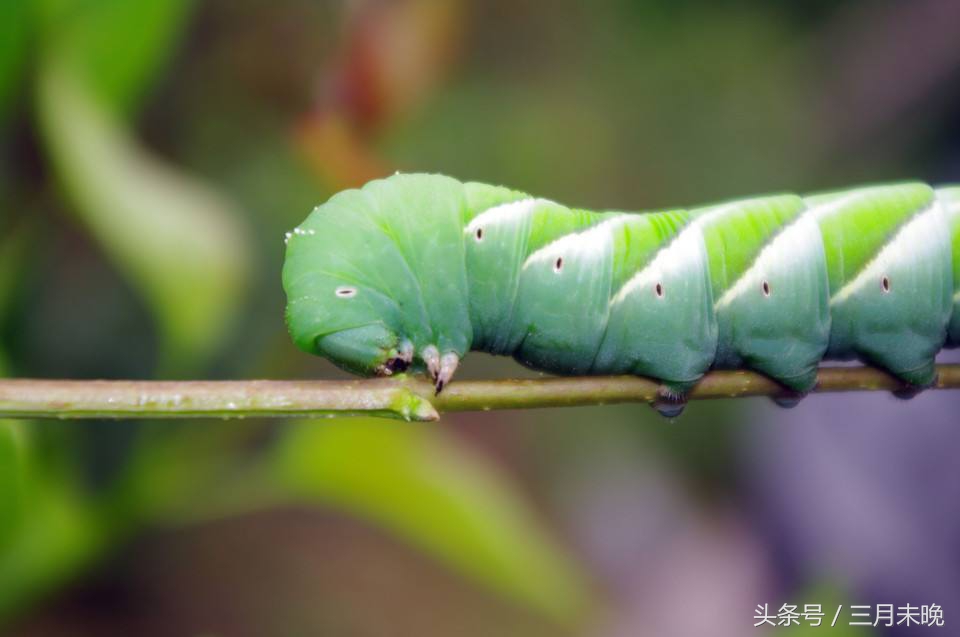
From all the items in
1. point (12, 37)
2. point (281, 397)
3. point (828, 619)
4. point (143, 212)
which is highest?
point (12, 37)

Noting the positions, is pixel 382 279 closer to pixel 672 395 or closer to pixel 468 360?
pixel 672 395

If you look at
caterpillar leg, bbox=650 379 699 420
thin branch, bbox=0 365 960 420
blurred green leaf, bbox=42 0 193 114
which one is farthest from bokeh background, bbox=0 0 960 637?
caterpillar leg, bbox=650 379 699 420

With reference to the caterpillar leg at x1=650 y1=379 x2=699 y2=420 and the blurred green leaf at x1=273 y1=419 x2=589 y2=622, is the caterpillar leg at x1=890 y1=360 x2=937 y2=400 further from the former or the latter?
the blurred green leaf at x1=273 y1=419 x2=589 y2=622

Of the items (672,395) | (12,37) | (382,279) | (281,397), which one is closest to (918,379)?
(672,395)

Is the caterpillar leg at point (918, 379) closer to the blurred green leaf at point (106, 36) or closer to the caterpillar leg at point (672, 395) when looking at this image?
the caterpillar leg at point (672, 395)

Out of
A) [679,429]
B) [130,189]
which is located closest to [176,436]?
[130,189]

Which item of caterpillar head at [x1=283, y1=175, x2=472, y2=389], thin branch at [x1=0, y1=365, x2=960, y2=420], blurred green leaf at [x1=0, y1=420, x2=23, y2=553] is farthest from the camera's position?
caterpillar head at [x1=283, y1=175, x2=472, y2=389]
